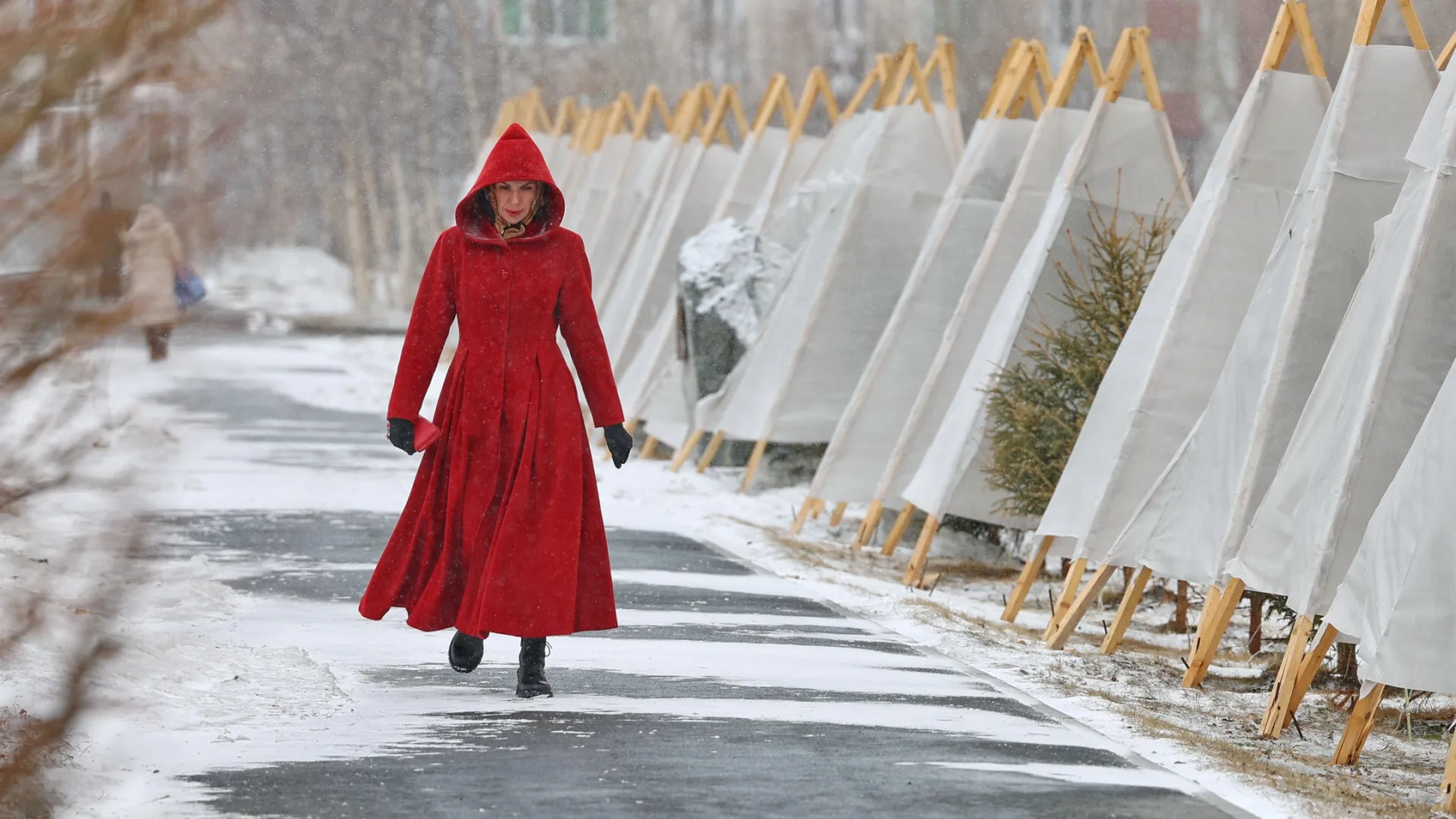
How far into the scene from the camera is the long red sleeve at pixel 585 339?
22.7ft

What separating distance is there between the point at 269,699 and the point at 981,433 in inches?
199

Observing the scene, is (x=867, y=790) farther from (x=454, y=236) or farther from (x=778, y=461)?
(x=778, y=461)

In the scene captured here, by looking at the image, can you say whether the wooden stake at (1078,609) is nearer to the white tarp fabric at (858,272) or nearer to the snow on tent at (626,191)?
the white tarp fabric at (858,272)

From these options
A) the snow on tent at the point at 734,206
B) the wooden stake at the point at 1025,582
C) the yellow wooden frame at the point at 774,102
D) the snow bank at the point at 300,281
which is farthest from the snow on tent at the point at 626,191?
the snow bank at the point at 300,281

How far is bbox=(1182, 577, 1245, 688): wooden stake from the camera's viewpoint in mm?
7656

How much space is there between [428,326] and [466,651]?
1029 millimetres

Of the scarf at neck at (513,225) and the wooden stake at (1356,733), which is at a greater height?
the scarf at neck at (513,225)

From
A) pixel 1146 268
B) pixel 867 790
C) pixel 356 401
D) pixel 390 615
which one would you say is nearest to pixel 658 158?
pixel 356 401

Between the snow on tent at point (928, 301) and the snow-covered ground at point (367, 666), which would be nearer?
the snow-covered ground at point (367, 666)

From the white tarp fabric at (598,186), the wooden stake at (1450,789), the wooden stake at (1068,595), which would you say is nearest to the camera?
the wooden stake at (1450,789)

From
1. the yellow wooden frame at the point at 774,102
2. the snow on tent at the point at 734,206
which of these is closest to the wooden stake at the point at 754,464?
the snow on tent at the point at 734,206

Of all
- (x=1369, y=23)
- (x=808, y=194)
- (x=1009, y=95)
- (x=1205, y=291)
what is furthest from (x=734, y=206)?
(x=1369, y=23)

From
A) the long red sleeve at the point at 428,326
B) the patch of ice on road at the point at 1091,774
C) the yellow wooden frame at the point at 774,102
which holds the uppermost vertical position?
the yellow wooden frame at the point at 774,102

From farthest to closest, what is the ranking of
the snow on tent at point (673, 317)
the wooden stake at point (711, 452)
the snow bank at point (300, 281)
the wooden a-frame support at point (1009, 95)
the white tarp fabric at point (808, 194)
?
the snow bank at point (300, 281) < the snow on tent at point (673, 317) < the wooden stake at point (711, 452) < the white tarp fabric at point (808, 194) < the wooden a-frame support at point (1009, 95)
